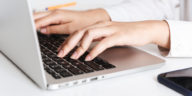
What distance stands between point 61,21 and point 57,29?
0.04 metres

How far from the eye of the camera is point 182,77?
544 millimetres

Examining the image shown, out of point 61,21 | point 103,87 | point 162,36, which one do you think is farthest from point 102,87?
point 61,21

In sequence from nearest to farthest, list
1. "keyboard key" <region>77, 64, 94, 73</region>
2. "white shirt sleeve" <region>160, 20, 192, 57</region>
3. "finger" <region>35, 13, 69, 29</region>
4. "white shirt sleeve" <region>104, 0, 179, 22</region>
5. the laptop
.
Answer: the laptop, "keyboard key" <region>77, 64, 94, 73</region>, "white shirt sleeve" <region>160, 20, 192, 57</region>, "finger" <region>35, 13, 69, 29</region>, "white shirt sleeve" <region>104, 0, 179, 22</region>

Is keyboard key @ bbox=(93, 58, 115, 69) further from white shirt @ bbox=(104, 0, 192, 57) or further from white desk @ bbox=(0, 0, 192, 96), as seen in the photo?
white shirt @ bbox=(104, 0, 192, 57)

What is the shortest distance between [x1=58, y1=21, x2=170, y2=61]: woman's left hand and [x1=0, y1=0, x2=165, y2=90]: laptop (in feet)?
0.07

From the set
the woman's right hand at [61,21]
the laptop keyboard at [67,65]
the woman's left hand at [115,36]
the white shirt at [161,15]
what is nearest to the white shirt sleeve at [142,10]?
the white shirt at [161,15]

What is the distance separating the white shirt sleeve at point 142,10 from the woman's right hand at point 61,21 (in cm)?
13

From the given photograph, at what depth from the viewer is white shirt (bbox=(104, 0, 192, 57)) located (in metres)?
0.74

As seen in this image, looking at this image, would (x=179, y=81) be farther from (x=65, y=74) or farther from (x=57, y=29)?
(x=57, y=29)

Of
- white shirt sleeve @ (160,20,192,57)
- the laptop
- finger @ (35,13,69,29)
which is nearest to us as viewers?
the laptop

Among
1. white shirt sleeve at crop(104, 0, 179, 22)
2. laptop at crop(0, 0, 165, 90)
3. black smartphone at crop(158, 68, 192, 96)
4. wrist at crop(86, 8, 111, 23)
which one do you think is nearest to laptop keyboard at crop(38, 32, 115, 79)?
laptop at crop(0, 0, 165, 90)

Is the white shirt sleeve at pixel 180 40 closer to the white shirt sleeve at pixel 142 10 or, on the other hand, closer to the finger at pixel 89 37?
the finger at pixel 89 37

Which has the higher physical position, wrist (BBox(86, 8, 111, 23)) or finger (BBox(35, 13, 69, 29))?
finger (BBox(35, 13, 69, 29))

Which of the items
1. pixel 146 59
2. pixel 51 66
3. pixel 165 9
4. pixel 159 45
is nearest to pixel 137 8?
pixel 165 9
